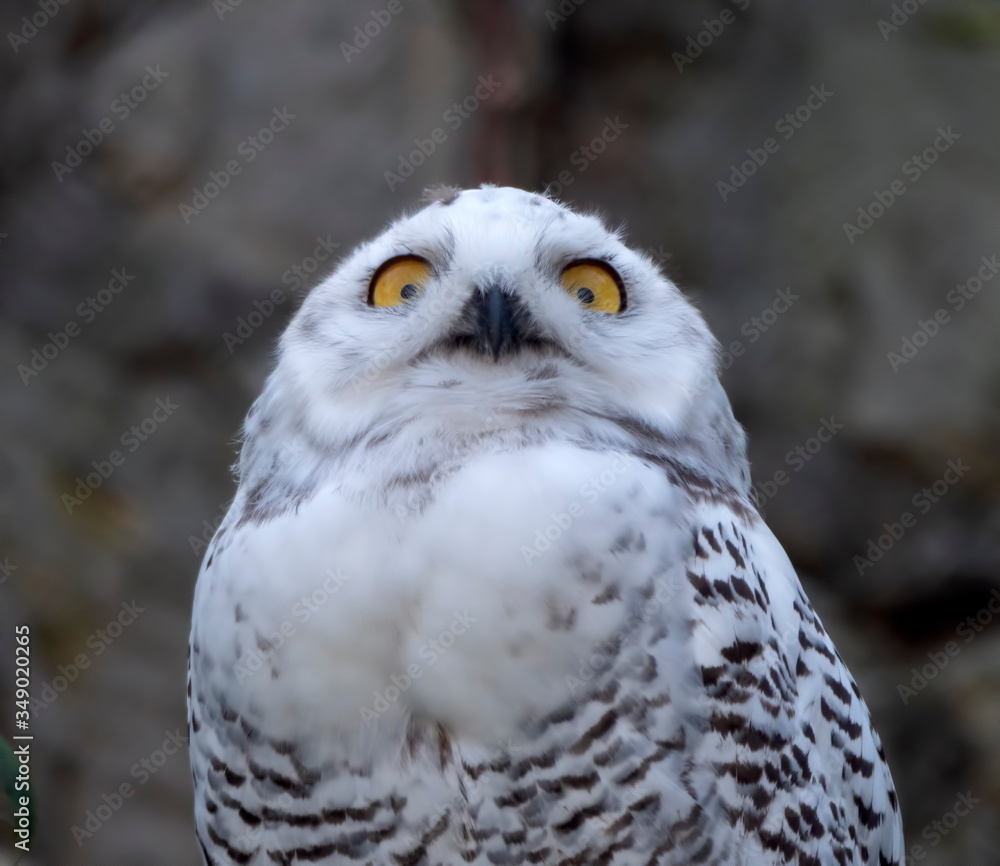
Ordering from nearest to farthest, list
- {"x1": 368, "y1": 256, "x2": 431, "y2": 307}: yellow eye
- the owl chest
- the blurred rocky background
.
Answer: the owl chest
{"x1": 368, "y1": 256, "x2": 431, "y2": 307}: yellow eye
the blurred rocky background

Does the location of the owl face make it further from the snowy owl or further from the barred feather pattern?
the barred feather pattern

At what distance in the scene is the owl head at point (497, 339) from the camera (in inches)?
50.5

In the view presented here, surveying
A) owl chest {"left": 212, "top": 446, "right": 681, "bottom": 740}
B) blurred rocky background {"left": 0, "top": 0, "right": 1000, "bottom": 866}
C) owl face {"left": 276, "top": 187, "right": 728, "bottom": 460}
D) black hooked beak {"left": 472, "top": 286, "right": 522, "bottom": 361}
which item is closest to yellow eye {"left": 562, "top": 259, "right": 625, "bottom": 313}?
owl face {"left": 276, "top": 187, "right": 728, "bottom": 460}

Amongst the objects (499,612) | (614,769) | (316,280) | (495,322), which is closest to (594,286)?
(495,322)

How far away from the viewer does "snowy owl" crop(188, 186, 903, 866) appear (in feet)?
3.69

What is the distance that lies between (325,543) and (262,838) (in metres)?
0.46

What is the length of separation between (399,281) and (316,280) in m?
2.01

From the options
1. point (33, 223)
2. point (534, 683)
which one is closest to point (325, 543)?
point (534, 683)

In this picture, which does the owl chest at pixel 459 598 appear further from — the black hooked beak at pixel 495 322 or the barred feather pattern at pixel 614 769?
the black hooked beak at pixel 495 322

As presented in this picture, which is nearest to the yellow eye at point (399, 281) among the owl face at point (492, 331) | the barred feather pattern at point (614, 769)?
the owl face at point (492, 331)

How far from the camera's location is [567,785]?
1152mm

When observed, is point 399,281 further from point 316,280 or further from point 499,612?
point 316,280

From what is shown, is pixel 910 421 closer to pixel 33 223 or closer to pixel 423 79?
pixel 423 79

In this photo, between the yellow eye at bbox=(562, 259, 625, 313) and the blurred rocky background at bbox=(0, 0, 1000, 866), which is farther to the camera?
the blurred rocky background at bbox=(0, 0, 1000, 866)
